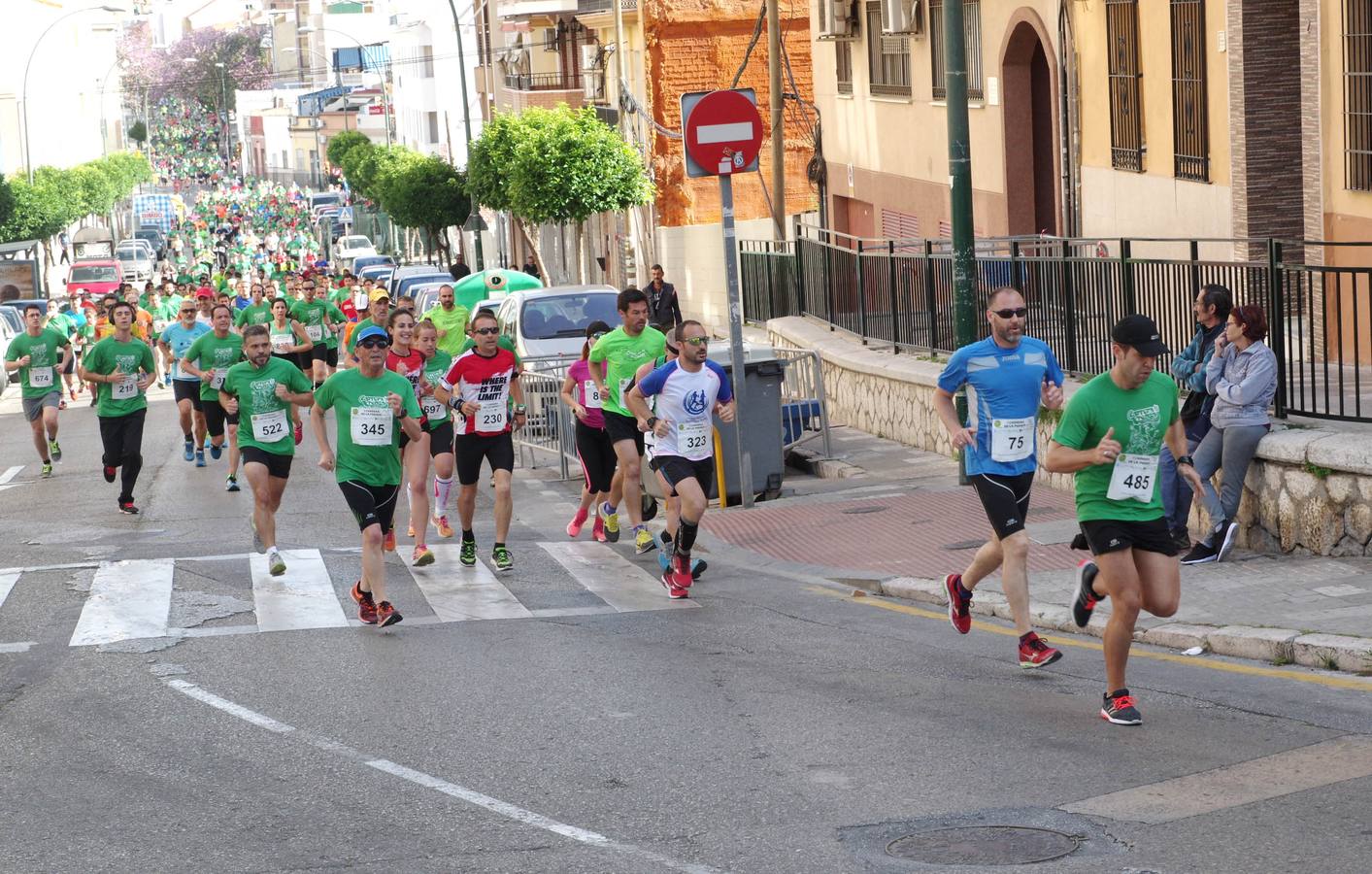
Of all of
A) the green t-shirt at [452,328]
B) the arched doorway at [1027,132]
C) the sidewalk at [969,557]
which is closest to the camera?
the sidewalk at [969,557]

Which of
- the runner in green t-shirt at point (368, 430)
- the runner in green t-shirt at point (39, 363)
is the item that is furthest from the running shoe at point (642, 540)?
the runner in green t-shirt at point (39, 363)

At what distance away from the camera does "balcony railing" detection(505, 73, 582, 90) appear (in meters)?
54.2

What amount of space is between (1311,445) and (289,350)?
1413 centimetres

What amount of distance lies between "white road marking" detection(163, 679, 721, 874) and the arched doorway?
666 inches

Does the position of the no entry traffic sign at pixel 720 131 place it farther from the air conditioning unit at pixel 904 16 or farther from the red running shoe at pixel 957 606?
the air conditioning unit at pixel 904 16

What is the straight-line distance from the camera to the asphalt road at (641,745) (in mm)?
6387

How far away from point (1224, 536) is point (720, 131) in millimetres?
5417

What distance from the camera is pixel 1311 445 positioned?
35.8 ft

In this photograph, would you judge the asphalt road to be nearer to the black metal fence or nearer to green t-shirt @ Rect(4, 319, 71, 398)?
the black metal fence

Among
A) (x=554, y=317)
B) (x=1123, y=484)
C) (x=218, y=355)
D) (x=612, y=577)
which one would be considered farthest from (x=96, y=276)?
(x=1123, y=484)

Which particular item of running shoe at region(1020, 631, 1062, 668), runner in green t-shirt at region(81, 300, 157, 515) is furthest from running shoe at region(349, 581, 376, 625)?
runner in green t-shirt at region(81, 300, 157, 515)

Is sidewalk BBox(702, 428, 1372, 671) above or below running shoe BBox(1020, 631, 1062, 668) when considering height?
below

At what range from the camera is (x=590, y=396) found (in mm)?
14562

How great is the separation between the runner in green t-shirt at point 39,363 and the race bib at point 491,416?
26.7 feet
